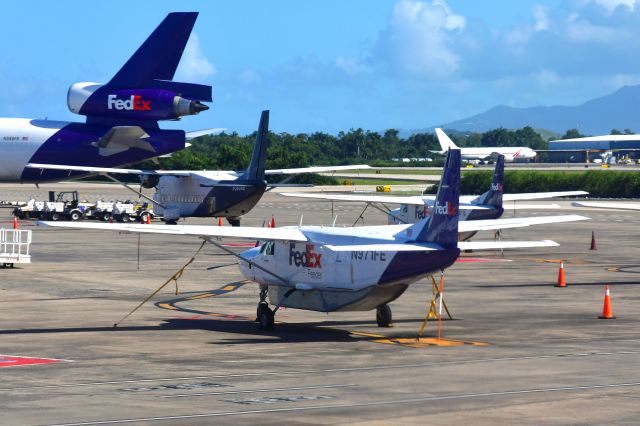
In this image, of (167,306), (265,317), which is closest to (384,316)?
(265,317)

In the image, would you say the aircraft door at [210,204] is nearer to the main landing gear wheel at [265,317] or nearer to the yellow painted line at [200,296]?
the yellow painted line at [200,296]

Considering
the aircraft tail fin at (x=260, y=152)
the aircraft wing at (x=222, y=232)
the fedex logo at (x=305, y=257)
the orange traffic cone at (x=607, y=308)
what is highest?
the aircraft tail fin at (x=260, y=152)

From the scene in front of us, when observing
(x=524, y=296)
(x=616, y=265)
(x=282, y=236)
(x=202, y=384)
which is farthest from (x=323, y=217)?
(x=202, y=384)

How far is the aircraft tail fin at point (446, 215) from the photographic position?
26547mm

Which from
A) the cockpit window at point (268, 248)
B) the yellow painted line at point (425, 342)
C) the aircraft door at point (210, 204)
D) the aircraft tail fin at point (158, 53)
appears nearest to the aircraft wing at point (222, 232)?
the cockpit window at point (268, 248)

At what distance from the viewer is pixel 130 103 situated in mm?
65938

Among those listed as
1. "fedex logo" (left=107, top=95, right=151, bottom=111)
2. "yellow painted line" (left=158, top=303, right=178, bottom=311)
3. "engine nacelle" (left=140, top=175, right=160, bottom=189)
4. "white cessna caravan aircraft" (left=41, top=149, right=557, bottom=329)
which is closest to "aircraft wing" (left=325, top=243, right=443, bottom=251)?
"white cessna caravan aircraft" (left=41, top=149, right=557, bottom=329)

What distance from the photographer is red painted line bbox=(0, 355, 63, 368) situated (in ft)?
75.8

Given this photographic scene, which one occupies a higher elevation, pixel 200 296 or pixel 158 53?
pixel 158 53

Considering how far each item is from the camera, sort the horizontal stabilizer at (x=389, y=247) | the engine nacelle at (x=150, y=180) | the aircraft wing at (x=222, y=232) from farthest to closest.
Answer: the engine nacelle at (x=150, y=180) < the aircraft wing at (x=222, y=232) < the horizontal stabilizer at (x=389, y=247)

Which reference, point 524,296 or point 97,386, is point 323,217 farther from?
point 97,386

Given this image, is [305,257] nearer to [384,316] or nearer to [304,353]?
[384,316]

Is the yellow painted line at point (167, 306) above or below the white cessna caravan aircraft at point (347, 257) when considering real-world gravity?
below

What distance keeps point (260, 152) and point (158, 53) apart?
9240mm
